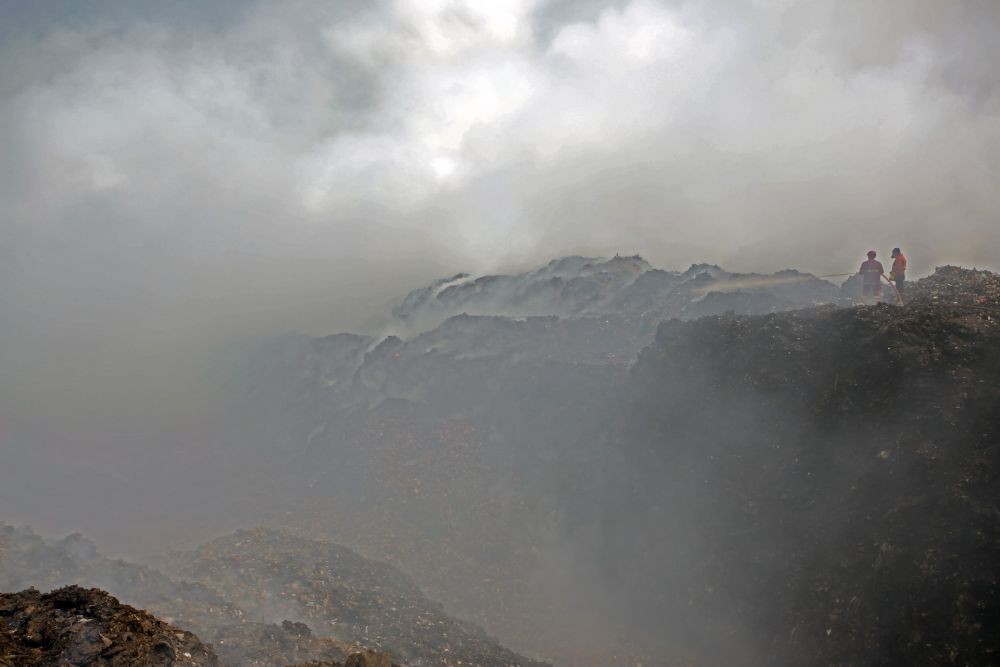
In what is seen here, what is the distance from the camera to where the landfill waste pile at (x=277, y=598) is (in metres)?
15.0

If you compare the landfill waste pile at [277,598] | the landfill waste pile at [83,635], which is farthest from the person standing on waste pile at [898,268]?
the landfill waste pile at [83,635]

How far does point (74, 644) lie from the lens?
802cm

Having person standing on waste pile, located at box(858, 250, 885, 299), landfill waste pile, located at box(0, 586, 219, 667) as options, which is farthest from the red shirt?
landfill waste pile, located at box(0, 586, 219, 667)

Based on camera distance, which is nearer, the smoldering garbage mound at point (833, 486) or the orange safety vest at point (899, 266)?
A: the smoldering garbage mound at point (833, 486)

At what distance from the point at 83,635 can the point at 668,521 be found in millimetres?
17625

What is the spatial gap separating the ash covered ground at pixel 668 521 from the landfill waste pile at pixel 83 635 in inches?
215

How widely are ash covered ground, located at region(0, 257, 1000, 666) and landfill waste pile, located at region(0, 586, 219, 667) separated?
5465 mm

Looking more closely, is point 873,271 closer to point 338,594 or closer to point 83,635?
point 338,594

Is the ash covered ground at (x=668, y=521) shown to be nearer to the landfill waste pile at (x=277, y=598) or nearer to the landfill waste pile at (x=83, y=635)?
the landfill waste pile at (x=277, y=598)

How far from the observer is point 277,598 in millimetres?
20375

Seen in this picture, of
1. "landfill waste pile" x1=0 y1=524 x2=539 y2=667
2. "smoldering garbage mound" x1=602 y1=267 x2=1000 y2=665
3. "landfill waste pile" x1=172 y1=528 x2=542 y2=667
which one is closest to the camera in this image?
"smoldering garbage mound" x1=602 y1=267 x2=1000 y2=665

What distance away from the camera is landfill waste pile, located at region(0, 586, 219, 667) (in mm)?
7887

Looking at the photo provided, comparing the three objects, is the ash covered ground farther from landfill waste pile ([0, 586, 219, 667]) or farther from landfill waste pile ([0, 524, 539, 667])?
landfill waste pile ([0, 586, 219, 667])

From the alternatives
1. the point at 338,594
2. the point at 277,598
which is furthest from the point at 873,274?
the point at 277,598
